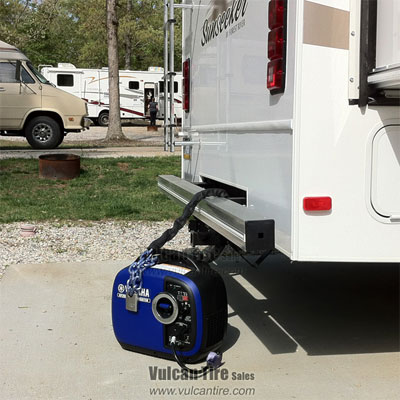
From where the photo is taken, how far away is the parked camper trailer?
1386 centimetres

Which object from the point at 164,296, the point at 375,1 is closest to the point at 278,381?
the point at 164,296

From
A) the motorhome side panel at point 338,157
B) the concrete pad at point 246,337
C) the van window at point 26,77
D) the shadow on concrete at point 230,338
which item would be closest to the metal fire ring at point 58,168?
the van window at point 26,77

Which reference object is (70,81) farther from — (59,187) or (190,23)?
(190,23)

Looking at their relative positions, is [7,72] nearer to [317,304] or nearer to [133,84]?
[317,304]

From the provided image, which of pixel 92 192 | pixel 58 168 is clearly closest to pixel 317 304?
pixel 92 192

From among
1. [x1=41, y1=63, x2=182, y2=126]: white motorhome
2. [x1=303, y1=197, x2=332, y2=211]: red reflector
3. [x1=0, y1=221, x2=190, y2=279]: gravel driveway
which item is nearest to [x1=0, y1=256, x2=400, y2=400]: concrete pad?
[x1=0, y1=221, x2=190, y2=279]: gravel driveway

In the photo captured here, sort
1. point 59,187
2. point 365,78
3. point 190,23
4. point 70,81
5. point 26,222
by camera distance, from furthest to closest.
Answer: point 70,81
point 59,187
point 26,222
point 190,23
point 365,78

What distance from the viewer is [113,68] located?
1745 cm

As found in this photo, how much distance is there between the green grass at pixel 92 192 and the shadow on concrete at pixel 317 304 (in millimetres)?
2640

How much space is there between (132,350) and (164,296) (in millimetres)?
521

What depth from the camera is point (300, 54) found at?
2773mm

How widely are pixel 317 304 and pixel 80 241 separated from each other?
3.02 metres

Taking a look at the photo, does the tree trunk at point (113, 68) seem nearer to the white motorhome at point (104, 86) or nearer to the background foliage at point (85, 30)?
the background foliage at point (85, 30)

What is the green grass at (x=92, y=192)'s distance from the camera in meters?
7.84
